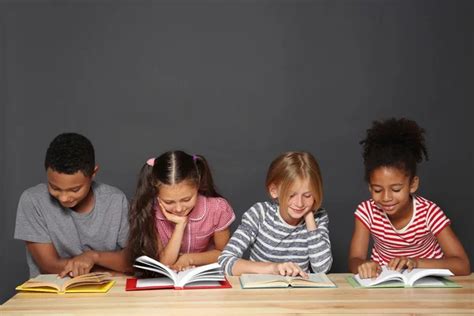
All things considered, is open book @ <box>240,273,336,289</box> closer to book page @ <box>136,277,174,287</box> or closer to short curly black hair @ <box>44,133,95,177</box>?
book page @ <box>136,277,174,287</box>

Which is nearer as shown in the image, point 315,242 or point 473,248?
point 315,242

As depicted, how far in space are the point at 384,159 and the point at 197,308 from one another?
1.15 metres

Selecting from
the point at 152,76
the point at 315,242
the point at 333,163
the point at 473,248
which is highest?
the point at 152,76

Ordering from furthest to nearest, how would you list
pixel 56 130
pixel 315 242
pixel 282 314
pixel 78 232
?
pixel 56 130, pixel 78 232, pixel 315 242, pixel 282 314

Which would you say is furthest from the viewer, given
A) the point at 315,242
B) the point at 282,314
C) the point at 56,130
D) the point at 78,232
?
the point at 56,130

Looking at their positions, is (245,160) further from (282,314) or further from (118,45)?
(282,314)

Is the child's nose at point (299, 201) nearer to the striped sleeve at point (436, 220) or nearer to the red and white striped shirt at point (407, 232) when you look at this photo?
the red and white striped shirt at point (407, 232)

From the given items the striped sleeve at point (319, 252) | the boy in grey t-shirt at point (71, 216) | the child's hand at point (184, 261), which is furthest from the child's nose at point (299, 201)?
the boy in grey t-shirt at point (71, 216)

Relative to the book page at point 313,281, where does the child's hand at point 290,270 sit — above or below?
above

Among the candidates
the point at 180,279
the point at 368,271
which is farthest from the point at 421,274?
the point at 180,279

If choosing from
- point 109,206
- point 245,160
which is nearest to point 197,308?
point 109,206

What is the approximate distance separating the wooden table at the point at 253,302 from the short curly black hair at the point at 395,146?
2.15ft

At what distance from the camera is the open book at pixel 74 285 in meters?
2.23

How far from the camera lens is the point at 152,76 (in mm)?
3902
